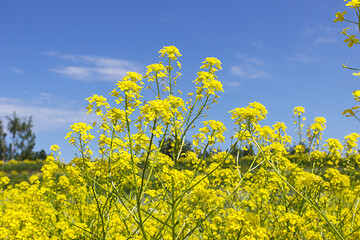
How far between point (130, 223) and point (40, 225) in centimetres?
178

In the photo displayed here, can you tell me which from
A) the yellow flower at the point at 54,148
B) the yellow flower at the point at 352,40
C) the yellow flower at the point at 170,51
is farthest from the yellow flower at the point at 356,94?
the yellow flower at the point at 54,148

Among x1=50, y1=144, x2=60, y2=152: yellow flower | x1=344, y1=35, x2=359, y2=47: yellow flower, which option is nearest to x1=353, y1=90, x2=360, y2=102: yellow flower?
x1=344, y1=35, x2=359, y2=47: yellow flower

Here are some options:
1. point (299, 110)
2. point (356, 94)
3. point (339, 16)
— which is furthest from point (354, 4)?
point (299, 110)

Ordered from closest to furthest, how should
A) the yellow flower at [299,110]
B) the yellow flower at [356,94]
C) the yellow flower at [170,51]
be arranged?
the yellow flower at [356,94], the yellow flower at [170,51], the yellow flower at [299,110]

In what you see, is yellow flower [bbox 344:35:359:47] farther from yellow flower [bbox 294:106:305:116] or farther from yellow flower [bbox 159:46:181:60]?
yellow flower [bbox 294:106:305:116]

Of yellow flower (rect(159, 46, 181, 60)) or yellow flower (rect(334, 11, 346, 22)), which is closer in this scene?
yellow flower (rect(334, 11, 346, 22))

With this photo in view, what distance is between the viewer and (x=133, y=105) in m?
3.52

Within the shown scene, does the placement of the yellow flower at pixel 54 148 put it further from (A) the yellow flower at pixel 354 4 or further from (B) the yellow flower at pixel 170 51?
(A) the yellow flower at pixel 354 4

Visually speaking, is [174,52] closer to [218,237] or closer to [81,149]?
[81,149]

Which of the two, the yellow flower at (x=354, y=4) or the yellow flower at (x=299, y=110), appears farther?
the yellow flower at (x=299, y=110)

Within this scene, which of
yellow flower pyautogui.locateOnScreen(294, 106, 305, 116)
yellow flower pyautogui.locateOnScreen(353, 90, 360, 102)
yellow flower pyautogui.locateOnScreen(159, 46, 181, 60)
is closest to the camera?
yellow flower pyautogui.locateOnScreen(353, 90, 360, 102)

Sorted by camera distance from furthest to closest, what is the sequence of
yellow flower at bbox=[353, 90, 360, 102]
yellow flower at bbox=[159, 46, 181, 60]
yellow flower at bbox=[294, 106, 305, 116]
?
yellow flower at bbox=[294, 106, 305, 116] → yellow flower at bbox=[159, 46, 181, 60] → yellow flower at bbox=[353, 90, 360, 102]

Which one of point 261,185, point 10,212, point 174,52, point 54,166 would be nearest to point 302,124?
point 261,185

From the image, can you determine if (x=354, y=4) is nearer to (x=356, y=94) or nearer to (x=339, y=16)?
(x=339, y=16)
